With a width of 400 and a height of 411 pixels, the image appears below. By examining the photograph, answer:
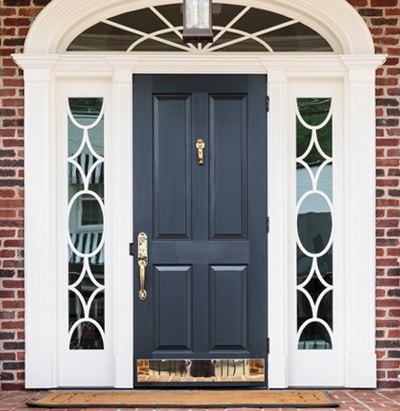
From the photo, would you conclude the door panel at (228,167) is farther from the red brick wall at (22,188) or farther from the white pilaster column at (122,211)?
the red brick wall at (22,188)

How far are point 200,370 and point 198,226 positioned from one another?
1048 millimetres

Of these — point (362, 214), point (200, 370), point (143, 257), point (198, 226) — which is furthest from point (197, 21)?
Answer: point (200, 370)

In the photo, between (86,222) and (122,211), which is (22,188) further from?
(122,211)

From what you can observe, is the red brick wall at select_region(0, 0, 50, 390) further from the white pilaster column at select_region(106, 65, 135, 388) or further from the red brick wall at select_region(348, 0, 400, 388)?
the red brick wall at select_region(348, 0, 400, 388)

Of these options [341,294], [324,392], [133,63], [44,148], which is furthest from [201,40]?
[324,392]

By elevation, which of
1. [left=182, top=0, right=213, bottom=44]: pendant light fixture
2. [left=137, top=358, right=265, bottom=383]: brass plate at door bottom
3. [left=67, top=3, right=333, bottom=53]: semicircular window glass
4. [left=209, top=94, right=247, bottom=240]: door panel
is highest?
[left=67, top=3, right=333, bottom=53]: semicircular window glass

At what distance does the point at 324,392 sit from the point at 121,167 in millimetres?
2184

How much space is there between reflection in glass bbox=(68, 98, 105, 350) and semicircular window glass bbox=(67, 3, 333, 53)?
1.56ft

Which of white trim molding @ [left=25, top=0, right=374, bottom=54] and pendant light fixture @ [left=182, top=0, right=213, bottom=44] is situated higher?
white trim molding @ [left=25, top=0, right=374, bottom=54]

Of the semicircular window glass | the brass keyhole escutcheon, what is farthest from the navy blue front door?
the semicircular window glass

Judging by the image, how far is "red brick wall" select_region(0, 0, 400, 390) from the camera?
6.21 meters

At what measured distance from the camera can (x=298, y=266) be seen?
20.7 feet

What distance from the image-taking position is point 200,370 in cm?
623

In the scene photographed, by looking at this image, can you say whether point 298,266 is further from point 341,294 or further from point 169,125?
point 169,125
